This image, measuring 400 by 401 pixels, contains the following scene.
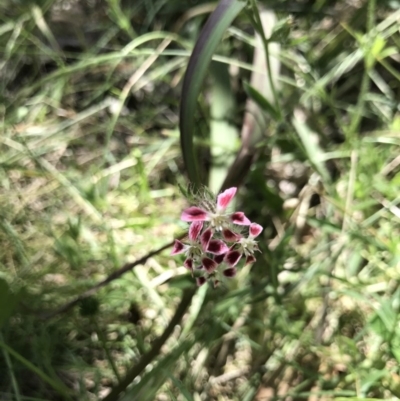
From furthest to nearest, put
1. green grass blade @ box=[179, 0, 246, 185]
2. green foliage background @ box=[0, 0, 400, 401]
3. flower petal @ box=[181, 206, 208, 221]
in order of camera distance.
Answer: green foliage background @ box=[0, 0, 400, 401] → green grass blade @ box=[179, 0, 246, 185] → flower petal @ box=[181, 206, 208, 221]

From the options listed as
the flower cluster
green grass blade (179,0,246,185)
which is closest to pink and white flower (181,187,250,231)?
the flower cluster

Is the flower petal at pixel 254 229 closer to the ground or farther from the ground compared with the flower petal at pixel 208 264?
farther from the ground

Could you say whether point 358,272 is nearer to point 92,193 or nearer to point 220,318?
point 220,318

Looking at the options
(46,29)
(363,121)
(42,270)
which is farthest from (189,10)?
(42,270)

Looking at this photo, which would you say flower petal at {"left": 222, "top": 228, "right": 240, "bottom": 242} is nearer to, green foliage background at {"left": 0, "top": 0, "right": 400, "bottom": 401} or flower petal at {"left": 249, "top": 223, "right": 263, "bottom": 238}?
flower petal at {"left": 249, "top": 223, "right": 263, "bottom": 238}

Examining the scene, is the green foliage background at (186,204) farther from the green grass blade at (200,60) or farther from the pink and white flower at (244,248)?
the pink and white flower at (244,248)

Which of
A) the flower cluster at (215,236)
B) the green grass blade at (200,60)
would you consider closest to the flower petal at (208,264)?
the flower cluster at (215,236)
